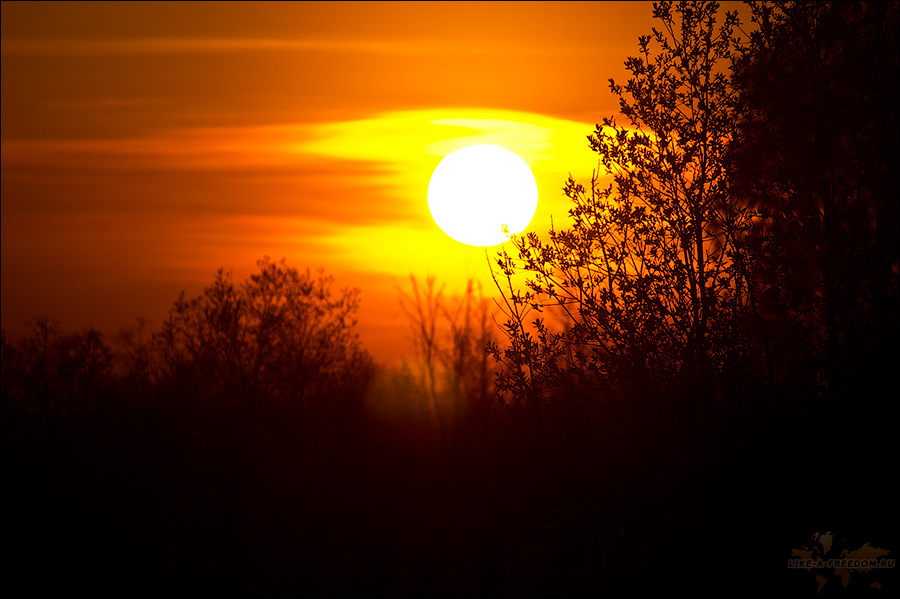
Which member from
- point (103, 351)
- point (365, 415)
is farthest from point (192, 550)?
point (365, 415)

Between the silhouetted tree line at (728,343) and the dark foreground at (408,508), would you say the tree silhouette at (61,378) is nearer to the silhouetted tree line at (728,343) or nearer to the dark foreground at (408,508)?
the dark foreground at (408,508)

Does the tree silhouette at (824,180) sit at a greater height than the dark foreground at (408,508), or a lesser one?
greater

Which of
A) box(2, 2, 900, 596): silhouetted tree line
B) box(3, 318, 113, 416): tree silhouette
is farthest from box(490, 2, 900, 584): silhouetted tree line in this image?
box(3, 318, 113, 416): tree silhouette

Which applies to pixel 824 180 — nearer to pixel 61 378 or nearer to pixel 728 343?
pixel 728 343

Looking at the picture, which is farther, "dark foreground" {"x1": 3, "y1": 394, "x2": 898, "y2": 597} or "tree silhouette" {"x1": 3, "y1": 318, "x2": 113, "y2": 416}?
"tree silhouette" {"x1": 3, "y1": 318, "x2": 113, "y2": 416}

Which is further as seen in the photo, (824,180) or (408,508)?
(408,508)

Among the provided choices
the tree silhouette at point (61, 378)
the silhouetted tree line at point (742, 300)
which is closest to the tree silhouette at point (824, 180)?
the silhouetted tree line at point (742, 300)

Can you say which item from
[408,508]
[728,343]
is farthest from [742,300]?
[408,508]

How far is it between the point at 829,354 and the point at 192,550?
102 ft

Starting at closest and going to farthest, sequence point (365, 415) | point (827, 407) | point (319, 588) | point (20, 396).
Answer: point (827, 407) < point (319, 588) < point (20, 396) < point (365, 415)

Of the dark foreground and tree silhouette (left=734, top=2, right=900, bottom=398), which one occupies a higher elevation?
tree silhouette (left=734, top=2, right=900, bottom=398)

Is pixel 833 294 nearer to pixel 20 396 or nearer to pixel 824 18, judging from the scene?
pixel 824 18

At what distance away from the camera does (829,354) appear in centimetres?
927

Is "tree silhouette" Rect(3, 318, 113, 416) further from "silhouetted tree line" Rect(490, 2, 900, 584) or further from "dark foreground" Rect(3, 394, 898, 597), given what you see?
"silhouetted tree line" Rect(490, 2, 900, 584)
